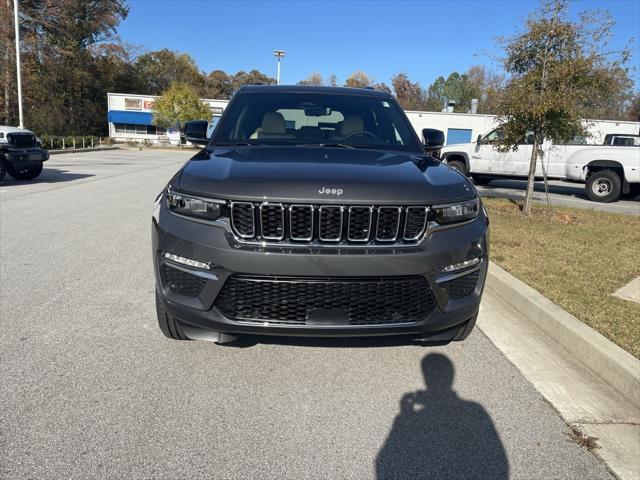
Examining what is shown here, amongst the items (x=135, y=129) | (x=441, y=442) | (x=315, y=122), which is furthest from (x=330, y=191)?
(x=135, y=129)

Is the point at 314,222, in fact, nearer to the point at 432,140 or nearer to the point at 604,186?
the point at 432,140

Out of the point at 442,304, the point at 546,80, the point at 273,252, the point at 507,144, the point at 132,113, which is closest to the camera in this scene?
the point at 273,252

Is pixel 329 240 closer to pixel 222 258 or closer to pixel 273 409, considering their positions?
pixel 222 258

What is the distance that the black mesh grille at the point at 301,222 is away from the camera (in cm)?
275

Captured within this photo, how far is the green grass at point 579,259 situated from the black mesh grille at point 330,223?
7.46 feet

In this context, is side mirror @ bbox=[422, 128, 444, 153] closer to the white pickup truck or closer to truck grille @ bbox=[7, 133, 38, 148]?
the white pickup truck

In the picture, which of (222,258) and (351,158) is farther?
(351,158)

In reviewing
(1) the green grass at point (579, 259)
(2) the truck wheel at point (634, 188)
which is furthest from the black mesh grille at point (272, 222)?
(2) the truck wheel at point (634, 188)

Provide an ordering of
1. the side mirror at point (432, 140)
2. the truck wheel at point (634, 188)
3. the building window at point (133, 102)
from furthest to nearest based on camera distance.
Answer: the building window at point (133, 102) < the truck wheel at point (634, 188) < the side mirror at point (432, 140)

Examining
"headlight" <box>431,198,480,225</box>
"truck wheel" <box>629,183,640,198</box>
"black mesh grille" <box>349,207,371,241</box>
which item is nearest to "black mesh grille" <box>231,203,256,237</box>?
"black mesh grille" <box>349,207,371,241</box>

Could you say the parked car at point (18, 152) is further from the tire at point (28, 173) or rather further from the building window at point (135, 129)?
the building window at point (135, 129)

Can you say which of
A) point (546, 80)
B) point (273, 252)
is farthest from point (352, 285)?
point (546, 80)

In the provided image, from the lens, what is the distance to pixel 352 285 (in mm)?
2729

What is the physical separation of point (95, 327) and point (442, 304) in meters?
2.62
